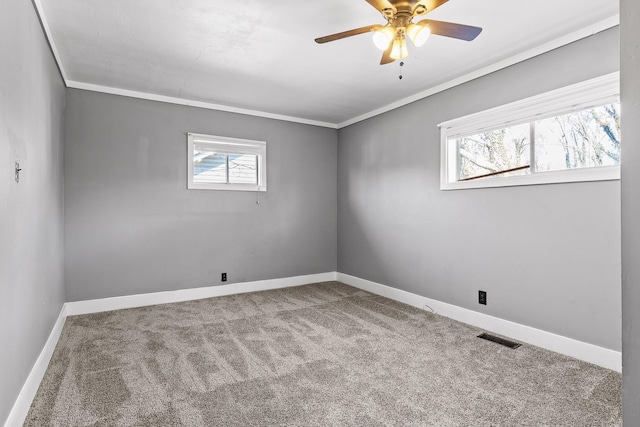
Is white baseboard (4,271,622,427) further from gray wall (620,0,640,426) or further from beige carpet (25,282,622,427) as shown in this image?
gray wall (620,0,640,426)

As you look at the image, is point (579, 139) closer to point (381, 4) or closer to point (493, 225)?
point (493, 225)

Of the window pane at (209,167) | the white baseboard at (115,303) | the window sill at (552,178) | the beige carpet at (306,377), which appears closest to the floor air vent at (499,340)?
the beige carpet at (306,377)

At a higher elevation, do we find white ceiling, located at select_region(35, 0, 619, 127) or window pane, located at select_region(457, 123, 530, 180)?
white ceiling, located at select_region(35, 0, 619, 127)

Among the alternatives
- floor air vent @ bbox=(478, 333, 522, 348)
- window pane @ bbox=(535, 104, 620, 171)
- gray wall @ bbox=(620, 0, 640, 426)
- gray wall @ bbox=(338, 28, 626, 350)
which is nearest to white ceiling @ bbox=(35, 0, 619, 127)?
gray wall @ bbox=(338, 28, 626, 350)

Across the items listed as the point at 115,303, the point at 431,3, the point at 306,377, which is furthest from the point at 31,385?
the point at 431,3

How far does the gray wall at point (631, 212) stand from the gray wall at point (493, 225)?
2359 millimetres

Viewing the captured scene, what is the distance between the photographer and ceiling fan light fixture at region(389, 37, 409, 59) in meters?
2.29

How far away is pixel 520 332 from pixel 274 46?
3.16 metres

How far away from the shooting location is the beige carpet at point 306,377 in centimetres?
198

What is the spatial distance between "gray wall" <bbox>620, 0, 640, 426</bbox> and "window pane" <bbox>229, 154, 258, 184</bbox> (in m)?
4.42

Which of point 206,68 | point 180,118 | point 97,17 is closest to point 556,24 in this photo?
point 206,68

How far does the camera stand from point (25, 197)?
6.96 ft

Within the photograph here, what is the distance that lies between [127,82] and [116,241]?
5.61 feet

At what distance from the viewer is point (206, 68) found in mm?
3406
